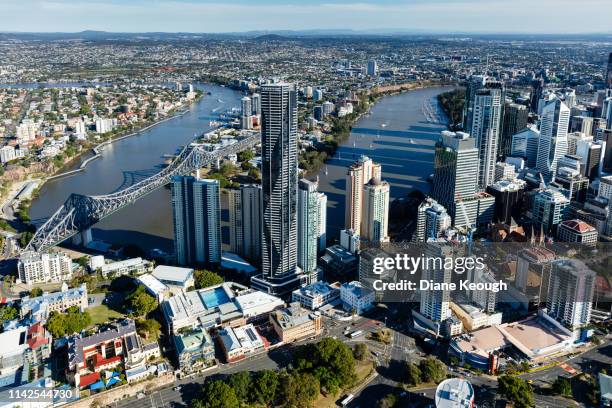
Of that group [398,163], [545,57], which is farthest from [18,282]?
[545,57]

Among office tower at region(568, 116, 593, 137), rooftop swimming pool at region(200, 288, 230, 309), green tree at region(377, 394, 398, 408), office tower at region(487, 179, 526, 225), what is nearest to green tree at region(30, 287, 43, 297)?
rooftop swimming pool at region(200, 288, 230, 309)

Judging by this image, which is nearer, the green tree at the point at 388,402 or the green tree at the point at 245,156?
the green tree at the point at 388,402

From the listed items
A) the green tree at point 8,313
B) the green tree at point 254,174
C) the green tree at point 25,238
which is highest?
the green tree at point 254,174

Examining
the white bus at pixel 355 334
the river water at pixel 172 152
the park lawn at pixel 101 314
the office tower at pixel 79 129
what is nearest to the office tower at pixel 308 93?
the river water at pixel 172 152

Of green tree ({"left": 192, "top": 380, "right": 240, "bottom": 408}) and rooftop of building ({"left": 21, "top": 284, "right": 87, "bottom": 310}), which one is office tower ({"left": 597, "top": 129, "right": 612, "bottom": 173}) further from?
rooftop of building ({"left": 21, "top": 284, "right": 87, "bottom": 310})

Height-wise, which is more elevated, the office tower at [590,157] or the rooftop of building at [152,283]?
the office tower at [590,157]

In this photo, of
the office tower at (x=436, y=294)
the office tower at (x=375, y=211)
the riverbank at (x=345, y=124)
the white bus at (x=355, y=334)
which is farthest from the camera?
the riverbank at (x=345, y=124)

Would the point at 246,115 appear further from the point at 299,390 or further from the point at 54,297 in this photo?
the point at 299,390

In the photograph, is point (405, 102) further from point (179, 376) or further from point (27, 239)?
point (179, 376)

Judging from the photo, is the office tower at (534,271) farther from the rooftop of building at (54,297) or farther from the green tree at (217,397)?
the rooftop of building at (54,297)
